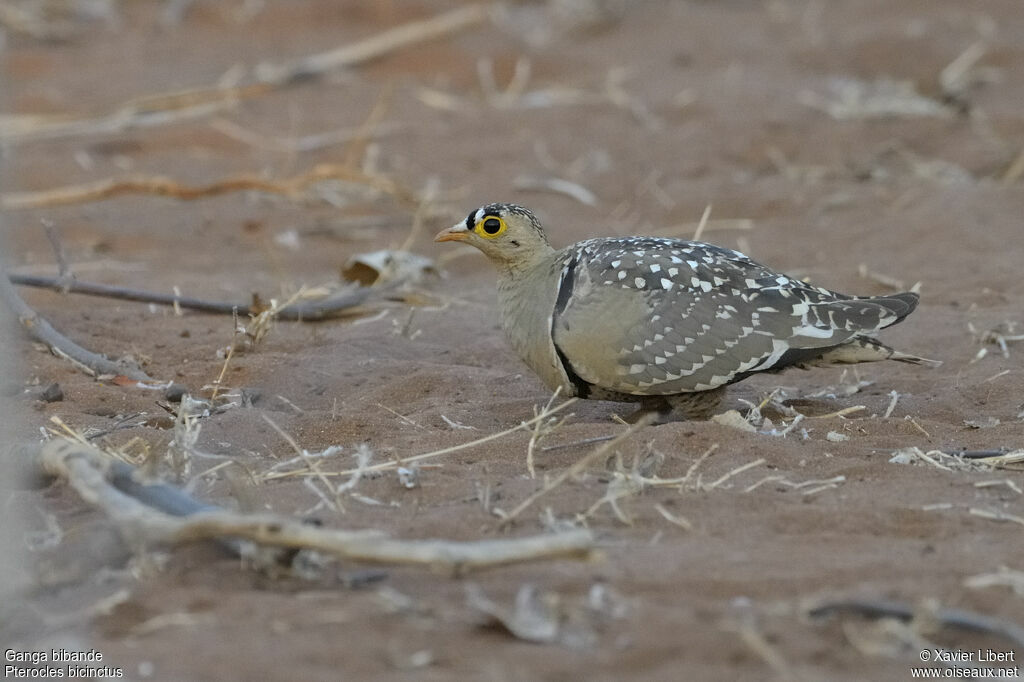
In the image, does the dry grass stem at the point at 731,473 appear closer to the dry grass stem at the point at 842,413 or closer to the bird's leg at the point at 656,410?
the dry grass stem at the point at 842,413

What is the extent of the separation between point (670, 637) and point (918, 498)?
3.93ft

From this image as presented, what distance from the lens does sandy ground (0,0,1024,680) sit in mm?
3029

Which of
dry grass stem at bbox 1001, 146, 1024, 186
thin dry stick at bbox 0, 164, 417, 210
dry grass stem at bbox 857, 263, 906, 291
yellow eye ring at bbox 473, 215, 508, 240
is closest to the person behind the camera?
yellow eye ring at bbox 473, 215, 508, 240

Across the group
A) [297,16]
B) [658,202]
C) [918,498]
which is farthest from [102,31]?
[918,498]

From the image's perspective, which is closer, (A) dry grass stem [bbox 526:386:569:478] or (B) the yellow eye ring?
(A) dry grass stem [bbox 526:386:569:478]

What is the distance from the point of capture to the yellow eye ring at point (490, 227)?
514 cm

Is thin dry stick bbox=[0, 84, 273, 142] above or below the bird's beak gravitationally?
below

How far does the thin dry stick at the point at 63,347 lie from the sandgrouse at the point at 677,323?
4.88ft

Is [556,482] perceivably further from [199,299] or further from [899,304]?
[199,299]

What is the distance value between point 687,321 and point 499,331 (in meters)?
1.63

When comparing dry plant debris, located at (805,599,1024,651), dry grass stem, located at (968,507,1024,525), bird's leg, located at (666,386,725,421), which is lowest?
bird's leg, located at (666,386,725,421)

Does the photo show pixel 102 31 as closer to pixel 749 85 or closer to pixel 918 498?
pixel 749 85

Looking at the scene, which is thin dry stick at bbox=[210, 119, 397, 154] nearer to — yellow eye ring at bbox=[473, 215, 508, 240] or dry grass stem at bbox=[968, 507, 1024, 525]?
yellow eye ring at bbox=[473, 215, 508, 240]

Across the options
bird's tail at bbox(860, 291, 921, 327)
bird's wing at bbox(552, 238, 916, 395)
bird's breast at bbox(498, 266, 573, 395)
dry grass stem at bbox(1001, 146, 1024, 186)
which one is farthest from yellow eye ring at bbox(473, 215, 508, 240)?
dry grass stem at bbox(1001, 146, 1024, 186)
